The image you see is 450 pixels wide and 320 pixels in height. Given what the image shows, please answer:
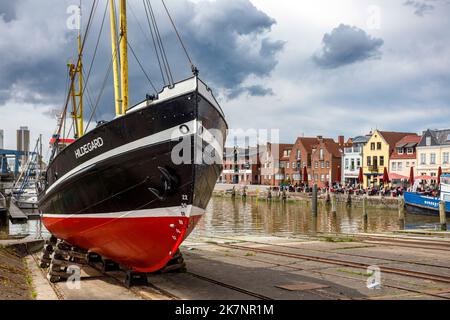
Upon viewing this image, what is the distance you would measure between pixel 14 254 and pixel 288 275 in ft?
28.1

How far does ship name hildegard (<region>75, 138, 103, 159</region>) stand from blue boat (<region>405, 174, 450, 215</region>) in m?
37.1

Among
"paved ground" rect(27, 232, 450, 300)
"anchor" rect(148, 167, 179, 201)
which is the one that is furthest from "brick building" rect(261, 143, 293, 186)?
"anchor" rect(148, 167, 179, 201)

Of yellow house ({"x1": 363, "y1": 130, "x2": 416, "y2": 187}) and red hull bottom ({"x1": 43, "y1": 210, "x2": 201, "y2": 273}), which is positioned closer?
red hull bottom ({"x1": 43, "y1": 210, "x2": 201, "y2": 273})

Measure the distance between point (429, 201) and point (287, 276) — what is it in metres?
35.1

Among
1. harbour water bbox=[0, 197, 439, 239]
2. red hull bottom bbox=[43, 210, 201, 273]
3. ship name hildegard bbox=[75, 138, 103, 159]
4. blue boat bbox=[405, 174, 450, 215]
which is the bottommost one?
harbour water bbox=[0, 197, 439, 239]

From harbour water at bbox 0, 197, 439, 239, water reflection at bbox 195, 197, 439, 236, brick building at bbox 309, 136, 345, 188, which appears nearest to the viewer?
harbour water at bbox 0, 197, 439, 239

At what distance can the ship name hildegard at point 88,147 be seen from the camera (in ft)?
31.2

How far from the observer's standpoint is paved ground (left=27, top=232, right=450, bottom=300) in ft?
28.0

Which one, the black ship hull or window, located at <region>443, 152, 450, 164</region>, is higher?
window, located at <region>443, 152, 450, 164</region>

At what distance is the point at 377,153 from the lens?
236 feet

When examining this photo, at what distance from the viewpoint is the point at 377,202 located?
5241cm

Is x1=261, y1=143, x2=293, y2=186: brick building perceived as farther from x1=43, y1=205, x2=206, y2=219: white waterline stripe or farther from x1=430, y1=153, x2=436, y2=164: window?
x1=43, y1=205, x2=206, y2=219: white waterline stripe

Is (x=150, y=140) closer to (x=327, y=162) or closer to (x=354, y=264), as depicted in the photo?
(x=354, y=264)

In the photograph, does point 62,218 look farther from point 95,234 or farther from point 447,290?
point 447,290
